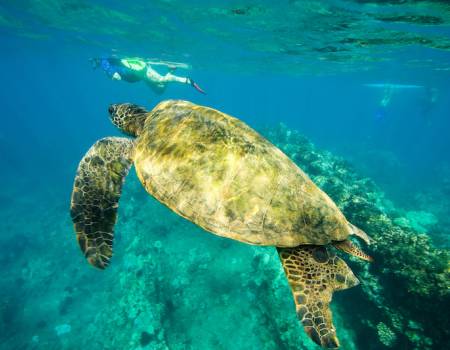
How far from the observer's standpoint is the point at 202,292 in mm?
9062

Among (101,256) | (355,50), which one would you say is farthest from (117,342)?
(355,50)

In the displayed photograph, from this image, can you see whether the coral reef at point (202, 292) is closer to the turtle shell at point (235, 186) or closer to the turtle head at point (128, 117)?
the turtle shell at point (235, 186)

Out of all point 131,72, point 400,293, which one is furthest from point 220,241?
point 131,72

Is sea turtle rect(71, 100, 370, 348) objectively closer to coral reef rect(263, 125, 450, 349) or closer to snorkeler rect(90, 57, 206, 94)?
coral reef rect(263, 125, 450, 349)

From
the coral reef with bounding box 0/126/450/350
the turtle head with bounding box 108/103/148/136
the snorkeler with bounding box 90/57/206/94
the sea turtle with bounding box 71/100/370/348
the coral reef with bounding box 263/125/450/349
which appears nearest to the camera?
the sea turtle with bounding box 71/100/370/348

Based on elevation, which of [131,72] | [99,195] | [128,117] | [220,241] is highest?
[128,117]

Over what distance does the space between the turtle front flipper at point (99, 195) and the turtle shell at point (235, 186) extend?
0.75 metres

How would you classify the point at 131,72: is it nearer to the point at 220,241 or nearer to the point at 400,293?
the point at 220,241

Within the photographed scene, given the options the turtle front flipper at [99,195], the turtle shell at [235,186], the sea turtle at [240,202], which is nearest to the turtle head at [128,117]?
the turtle front flipper at [99,195]

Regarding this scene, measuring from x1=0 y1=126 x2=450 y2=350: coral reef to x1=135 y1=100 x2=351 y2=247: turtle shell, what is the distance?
417 cm

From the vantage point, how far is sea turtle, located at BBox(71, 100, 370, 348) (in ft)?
10.8

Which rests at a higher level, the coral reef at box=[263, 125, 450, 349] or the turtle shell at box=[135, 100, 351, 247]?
the turtle shell at box=[135, 100, 351, 247]

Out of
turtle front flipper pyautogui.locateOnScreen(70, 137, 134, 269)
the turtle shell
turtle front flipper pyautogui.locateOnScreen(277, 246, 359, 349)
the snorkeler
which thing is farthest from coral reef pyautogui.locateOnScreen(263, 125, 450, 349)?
the snorkeler

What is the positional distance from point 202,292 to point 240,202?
270 inches
